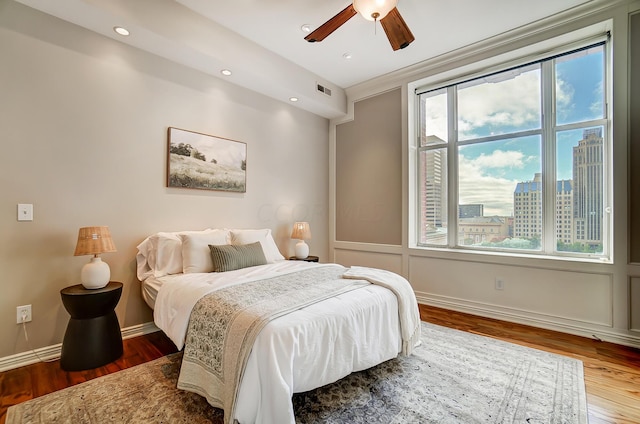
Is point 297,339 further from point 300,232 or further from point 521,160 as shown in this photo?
point 521,160

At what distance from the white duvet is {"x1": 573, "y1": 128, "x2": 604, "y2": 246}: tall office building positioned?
7.44 feet

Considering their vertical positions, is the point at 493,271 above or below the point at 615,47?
below

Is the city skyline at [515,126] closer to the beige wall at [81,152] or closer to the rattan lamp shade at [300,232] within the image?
the rattan lamp shade at [300,232]

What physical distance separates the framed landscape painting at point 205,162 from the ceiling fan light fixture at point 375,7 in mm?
2020

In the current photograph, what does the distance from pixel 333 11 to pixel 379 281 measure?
2.53m

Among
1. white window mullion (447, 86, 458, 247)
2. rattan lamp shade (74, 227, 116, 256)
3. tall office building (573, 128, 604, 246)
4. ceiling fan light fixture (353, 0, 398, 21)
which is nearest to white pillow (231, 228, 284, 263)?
rattan lamp shade (74, 227, 116, 256)

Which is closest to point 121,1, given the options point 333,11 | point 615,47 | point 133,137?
point 133,137

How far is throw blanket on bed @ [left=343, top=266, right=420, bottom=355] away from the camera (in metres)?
2.24

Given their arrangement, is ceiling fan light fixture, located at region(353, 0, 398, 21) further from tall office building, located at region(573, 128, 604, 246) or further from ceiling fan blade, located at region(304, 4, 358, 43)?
tall office building, located at region(573, 128, 604, 246)

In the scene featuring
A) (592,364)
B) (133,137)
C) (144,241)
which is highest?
(133,137)

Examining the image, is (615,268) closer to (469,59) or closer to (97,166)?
(469,59)

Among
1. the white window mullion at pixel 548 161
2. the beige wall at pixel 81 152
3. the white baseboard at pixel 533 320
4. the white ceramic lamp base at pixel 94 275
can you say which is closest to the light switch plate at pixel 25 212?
the beige wall at pixel 81 152

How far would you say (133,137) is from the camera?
281 cm

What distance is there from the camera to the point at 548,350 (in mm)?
2561
